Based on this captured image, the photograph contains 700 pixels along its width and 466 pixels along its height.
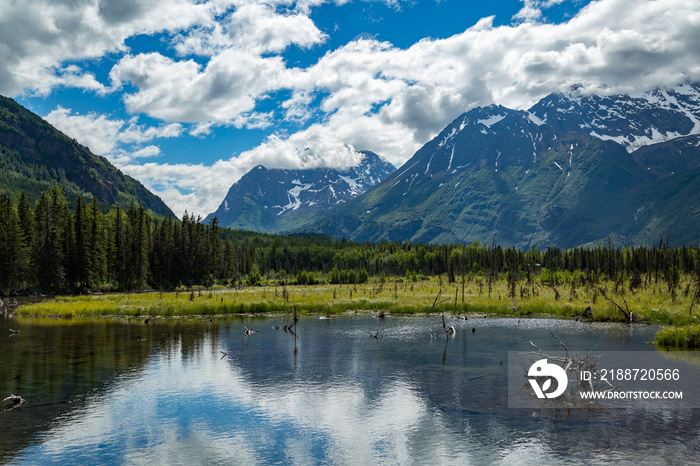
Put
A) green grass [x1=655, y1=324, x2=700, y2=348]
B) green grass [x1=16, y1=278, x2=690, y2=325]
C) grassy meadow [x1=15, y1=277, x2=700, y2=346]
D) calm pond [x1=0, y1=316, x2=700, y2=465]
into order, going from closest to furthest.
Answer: calm pond [x1=0, y1=316, x2=700, y2=465] → green grass [x1=655, y1=324, x2=700, y2=348] → grassy meadow [x1=15, y1=277, x2=700, y2=346] → green grass [x1=16, y1=278, x2=690, y2=325]

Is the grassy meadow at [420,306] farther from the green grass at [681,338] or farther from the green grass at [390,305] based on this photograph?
the green grass at [681,338]

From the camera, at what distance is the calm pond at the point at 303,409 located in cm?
1978

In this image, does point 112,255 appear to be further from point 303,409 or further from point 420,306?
point 303,409

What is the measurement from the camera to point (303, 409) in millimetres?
25531

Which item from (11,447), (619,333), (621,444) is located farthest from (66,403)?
(619,333)

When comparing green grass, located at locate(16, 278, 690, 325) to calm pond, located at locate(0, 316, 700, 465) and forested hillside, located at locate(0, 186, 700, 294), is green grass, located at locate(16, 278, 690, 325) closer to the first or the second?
forested hillside, located at locate(0, 186, 700, 294)

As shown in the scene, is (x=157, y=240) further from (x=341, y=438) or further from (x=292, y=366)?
(x=341, y=438)

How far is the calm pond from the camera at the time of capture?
19.8 m

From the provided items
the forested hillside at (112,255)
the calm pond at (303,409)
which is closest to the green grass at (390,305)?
the forested hillside at (112,255)

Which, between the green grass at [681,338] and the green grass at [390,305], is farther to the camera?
the green grass at [390,305]

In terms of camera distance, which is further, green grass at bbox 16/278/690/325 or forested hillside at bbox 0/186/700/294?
forested hillside at bbox 0/186/700/294

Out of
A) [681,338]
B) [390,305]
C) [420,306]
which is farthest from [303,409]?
[390,305]

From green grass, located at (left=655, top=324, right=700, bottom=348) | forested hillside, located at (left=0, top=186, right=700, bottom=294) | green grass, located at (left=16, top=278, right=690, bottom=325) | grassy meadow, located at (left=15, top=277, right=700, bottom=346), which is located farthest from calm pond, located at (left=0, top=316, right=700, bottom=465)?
forested hillside, located at (left=0, top=186, right=700, bottom=294)

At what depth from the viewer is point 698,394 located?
2652 centimetres
